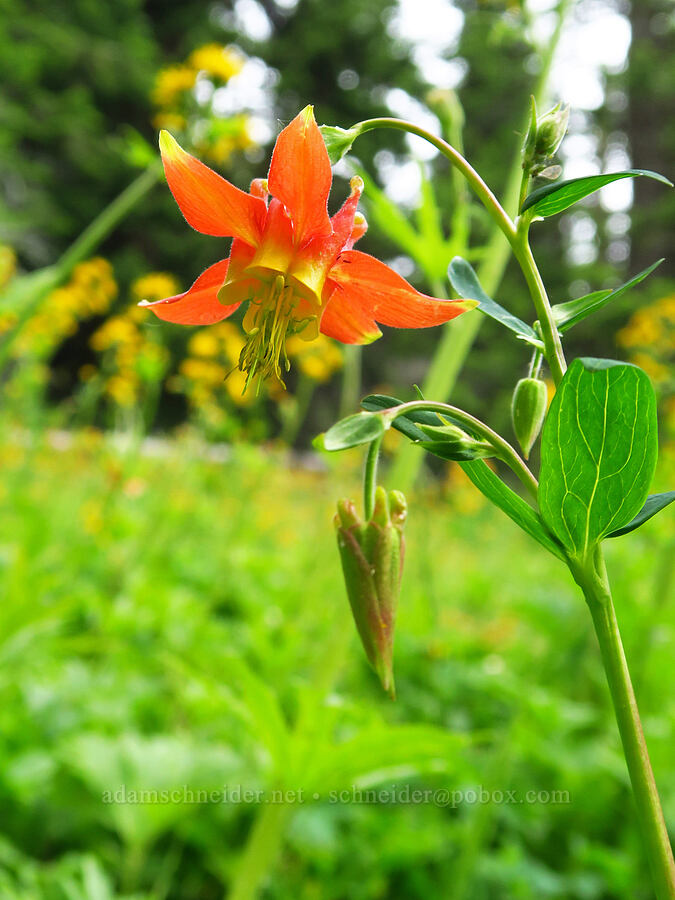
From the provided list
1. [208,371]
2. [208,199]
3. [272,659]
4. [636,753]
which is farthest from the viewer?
[208,371]

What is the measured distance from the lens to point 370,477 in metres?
0.42

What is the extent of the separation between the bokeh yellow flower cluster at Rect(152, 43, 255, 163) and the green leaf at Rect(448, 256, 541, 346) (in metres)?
1.65

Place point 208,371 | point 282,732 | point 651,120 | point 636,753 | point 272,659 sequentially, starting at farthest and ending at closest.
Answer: point 651,120, point 208,371, point 272,659, point 282,732, point 636,753

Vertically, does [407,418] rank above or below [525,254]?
below

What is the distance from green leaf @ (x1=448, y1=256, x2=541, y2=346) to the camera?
1.39 feet

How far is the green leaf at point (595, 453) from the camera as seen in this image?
357 mm

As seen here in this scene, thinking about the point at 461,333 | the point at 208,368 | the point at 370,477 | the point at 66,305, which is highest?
the point at 370,477

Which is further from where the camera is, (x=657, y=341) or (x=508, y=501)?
(x=657, y=341)

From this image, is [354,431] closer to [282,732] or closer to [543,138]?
[543,138]

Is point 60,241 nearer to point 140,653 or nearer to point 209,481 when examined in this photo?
point 209,481

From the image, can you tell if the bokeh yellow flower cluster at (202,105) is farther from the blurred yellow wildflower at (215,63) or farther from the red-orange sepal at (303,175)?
the red-orange sepal at (303,175)

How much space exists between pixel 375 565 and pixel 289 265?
200 mm

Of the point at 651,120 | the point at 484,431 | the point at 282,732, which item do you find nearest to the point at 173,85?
the point at 282,732

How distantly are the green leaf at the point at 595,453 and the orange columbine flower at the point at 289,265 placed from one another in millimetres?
87
